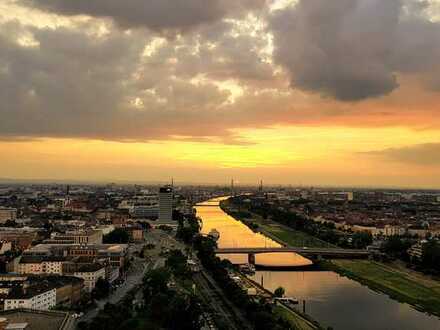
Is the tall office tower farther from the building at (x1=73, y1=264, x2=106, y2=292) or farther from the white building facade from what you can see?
the white building facade

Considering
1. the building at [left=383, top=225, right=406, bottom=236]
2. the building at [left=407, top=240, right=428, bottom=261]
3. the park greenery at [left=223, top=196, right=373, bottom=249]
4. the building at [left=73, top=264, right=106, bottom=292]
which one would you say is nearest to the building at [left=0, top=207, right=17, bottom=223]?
the park greenery at [left=223, top=196, right=373, bottom=249]

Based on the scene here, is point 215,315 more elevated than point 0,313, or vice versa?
point 0,313

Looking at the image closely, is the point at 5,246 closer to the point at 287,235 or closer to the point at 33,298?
the point at 33,298

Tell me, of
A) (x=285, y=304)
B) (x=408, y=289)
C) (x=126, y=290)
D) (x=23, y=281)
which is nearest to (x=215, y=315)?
(x=285, y=304)

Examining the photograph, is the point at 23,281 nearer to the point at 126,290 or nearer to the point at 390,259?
the point at 126,290

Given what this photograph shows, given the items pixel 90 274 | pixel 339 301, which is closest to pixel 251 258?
pixel 339 301

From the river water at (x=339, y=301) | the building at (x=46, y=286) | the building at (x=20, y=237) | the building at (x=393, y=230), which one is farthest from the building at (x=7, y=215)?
the building at (x=393, y=230)
